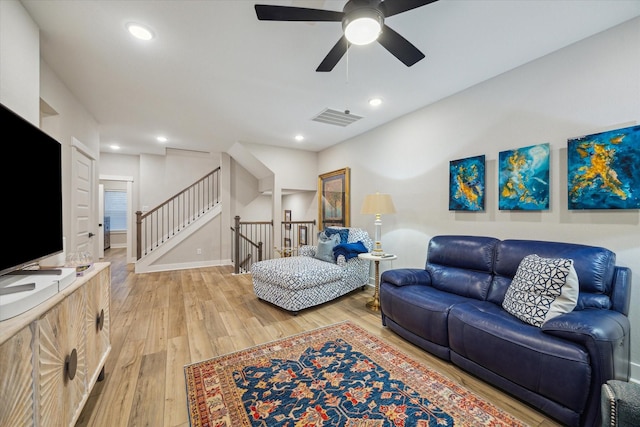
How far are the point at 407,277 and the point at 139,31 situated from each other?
3.27 metres

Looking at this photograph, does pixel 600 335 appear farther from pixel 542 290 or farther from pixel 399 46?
pixel 399 46

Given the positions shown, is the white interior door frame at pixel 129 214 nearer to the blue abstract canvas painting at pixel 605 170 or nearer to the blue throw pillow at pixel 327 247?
the blue throw pillow at pixel 327 247

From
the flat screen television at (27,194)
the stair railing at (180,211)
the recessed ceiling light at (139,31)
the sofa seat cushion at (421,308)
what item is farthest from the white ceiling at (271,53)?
the stair railing at (180,211)

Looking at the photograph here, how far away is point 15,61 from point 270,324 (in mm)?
2976

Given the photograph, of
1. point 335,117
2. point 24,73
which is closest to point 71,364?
point 24,73

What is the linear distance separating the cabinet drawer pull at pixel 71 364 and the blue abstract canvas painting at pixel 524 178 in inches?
138

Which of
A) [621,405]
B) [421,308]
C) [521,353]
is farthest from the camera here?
[421,308]

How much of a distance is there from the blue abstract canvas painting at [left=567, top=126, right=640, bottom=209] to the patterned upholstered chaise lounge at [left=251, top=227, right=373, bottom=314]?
7.98ft

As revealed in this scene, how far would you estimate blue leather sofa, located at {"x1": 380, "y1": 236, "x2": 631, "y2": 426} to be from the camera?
4.81 ft

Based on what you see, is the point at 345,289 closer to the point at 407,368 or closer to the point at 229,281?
the point at 407,368

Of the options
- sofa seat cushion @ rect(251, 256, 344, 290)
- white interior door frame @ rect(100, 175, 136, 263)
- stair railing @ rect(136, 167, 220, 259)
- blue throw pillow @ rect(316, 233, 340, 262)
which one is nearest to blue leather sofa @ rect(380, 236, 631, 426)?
sofa seat cushion @ rect(251, 256, 344, 290)

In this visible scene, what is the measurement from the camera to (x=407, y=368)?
2.10 metres

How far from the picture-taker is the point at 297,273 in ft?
10.4

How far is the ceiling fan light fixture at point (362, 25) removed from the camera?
1452mm
